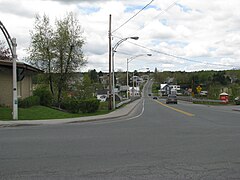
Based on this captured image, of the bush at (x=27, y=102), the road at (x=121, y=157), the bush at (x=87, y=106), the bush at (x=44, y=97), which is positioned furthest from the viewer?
the bush at (x=44, y=97)

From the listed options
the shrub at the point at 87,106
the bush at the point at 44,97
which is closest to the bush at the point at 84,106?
the shrub at the point at 87,106

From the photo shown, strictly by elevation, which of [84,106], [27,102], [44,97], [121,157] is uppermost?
[44,97]

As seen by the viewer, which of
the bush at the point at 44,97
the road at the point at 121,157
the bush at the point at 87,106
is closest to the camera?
the road at the point at 121,157

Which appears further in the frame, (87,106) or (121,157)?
(87,106)

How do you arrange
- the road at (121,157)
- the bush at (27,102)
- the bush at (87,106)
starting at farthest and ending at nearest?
1. the bush at (87,106)
2. the bush at (27,102)
3. the road at (121,157)

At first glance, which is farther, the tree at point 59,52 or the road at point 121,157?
the tree at point 59,52

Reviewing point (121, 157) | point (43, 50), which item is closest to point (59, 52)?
point (43, 50)

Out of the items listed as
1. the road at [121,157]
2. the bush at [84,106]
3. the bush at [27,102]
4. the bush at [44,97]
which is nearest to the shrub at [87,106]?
the bush at [84,106]

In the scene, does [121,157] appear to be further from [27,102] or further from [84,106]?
[84,106]

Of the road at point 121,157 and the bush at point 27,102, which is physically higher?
the bush at point 27,102

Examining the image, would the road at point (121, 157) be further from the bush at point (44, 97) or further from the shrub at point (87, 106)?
the bush at point (44, 97)

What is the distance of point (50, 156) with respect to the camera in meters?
9.28

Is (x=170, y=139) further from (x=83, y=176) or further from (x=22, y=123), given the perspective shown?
(x=22, y=123)

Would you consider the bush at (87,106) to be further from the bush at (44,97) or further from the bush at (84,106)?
the bush at (44,97)
